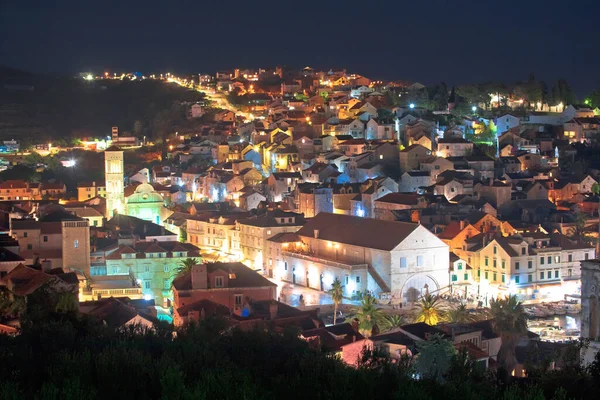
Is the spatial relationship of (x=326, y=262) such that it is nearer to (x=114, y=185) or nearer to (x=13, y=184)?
(x=114, y=185)

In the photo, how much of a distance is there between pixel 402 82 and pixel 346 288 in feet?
166

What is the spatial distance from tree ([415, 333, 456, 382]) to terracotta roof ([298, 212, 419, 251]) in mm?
15396

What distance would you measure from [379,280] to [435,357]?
16.6 metres

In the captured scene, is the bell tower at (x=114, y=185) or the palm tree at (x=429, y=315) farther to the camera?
the bell tower at (x=114, y=185)

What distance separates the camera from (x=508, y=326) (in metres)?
27.4

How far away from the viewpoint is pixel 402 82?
281 ft

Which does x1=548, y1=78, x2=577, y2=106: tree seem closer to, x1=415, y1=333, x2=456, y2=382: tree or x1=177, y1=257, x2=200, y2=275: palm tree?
x1=177, y1=257, x2=200, y2=275: palm tree

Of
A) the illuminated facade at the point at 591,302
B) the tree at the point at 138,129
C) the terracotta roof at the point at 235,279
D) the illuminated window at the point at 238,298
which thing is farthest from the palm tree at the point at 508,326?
the tree at the point at 138,129

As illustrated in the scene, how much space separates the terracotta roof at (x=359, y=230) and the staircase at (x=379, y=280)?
0.79 m

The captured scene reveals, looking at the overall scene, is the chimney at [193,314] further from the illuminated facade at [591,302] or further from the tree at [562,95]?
the tree at [562,95]

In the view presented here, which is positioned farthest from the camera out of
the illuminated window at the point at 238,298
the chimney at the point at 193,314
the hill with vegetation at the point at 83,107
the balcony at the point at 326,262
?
the hill with vegetation at the point at 83,107

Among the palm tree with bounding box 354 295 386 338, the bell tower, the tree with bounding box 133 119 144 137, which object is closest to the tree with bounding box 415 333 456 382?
the palm tree with bounding box 354 295 386 338

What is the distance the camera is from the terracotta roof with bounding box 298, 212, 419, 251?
37.5 meters

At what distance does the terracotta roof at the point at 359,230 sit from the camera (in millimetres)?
37469
